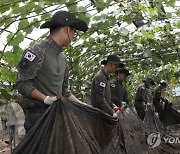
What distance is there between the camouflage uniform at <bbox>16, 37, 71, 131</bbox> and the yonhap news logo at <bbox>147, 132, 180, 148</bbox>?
3.07m

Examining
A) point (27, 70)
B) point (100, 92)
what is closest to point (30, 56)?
point (27, 70)

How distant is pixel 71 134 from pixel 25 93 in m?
0.50

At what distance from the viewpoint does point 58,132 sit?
2.28 m

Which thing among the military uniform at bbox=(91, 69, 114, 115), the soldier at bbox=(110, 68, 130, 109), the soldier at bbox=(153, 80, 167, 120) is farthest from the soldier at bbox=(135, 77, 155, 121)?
the military uniform at bbox=(91, 69, 114, 115)

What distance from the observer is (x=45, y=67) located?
268cm

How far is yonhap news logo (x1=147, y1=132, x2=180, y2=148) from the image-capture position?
557cm

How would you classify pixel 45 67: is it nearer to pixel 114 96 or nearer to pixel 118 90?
pixel 114 96

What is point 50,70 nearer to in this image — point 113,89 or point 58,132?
point 58,132

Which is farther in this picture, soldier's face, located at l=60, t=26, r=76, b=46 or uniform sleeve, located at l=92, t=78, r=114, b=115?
uniform sleeve, located at l=92, t=78, r=114, b=115

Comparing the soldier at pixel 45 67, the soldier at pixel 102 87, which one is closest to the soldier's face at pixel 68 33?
the soldier at pixel 45 67

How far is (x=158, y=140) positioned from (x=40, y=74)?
378 centimetres

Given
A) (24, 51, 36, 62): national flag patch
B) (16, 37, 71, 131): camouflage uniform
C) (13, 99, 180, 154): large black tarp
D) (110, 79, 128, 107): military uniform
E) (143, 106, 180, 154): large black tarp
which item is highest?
(24, 51, 36, 62): national flag patch

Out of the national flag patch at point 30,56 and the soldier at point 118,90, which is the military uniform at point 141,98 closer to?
the soldier at point 118,90

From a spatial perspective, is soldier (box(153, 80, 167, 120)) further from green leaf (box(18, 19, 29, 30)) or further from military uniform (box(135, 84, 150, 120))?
green leaf (box(18, 19, 29, 30))
